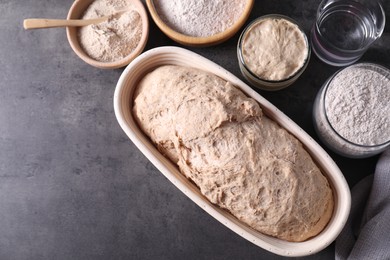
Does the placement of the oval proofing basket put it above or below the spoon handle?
below

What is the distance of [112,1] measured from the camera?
1.02 meters

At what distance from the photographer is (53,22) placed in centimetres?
97

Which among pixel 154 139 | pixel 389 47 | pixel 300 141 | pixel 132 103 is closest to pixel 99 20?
pixel 132 103

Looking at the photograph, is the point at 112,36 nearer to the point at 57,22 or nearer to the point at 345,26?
the point at 57,22

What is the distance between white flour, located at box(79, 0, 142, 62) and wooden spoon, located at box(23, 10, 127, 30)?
0.03 feet

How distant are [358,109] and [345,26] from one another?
0.29 metres

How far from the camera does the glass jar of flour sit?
846mm

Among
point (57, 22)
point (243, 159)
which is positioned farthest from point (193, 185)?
point (57, 22)

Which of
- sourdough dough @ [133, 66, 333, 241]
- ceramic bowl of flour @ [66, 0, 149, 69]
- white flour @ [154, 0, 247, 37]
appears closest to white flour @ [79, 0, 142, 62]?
ceramic bowl of flour @ [66, 0, 149, 69]

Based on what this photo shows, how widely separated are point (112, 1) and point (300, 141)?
64 centimetres

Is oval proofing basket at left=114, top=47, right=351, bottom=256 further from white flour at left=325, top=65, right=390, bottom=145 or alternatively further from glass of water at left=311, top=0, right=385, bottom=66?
glass of water at left=311, top=0, right=385, bottom=66

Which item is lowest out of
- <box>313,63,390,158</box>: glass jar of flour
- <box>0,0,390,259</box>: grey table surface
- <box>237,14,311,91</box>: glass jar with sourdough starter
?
<box>0,0,390,259</box>: grey table surface

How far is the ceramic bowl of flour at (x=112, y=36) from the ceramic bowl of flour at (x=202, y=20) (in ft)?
0.19

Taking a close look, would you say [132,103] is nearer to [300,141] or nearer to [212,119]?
[212,119]
